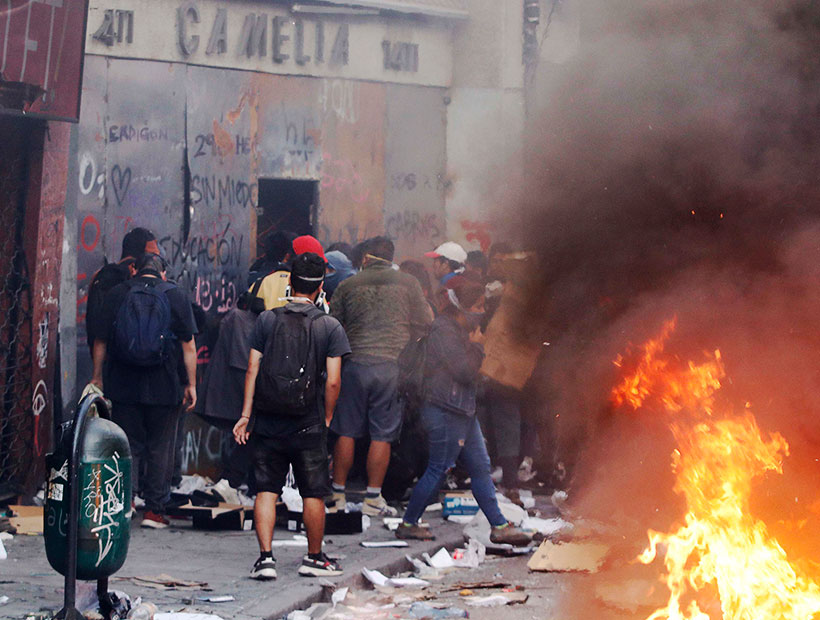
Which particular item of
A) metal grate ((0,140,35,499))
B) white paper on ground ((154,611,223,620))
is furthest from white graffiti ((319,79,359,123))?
white paper on ground ((154,611,223,620))

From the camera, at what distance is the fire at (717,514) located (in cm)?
611

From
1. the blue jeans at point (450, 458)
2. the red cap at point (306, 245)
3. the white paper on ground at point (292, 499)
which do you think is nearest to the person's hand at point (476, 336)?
the blue jeans at point (450, 458)

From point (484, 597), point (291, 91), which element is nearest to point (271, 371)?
point (484, 597)

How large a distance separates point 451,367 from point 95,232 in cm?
352

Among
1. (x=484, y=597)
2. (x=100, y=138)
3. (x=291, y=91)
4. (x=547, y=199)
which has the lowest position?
(x=484, y=597)

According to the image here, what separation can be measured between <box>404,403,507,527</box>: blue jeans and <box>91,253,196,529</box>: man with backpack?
169 centimetres

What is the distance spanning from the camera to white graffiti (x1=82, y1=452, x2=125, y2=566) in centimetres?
593

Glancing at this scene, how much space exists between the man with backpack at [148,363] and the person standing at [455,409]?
1642 mm

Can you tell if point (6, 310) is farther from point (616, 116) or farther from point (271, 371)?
point (616, 116)

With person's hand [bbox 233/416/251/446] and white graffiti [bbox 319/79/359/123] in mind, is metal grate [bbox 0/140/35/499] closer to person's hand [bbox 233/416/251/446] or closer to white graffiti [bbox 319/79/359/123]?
person's hand [bbox 233/416/251/446]

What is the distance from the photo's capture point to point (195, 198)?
1139 centimetres

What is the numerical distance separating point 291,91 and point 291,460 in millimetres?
5513

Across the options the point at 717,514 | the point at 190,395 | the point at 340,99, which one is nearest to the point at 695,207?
the point at 717,514

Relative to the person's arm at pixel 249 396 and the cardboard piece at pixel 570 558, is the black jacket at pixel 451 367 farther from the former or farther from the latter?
the person's arm at pixel 249 396
